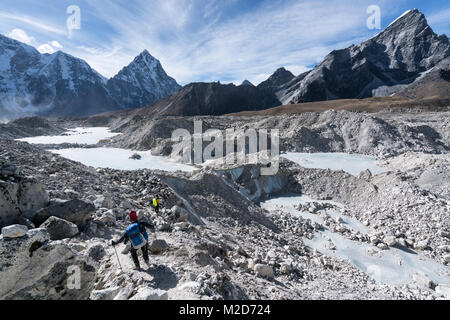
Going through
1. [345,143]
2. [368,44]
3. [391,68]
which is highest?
[368,44]

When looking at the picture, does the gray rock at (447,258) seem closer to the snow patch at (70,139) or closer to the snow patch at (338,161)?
the snow patch at (338,161)

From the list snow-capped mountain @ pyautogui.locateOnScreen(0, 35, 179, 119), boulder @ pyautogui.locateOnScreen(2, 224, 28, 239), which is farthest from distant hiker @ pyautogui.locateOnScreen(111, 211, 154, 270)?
snow-capped mountain @ pyautogui.locateOnScreen(0, 35, 179, 119)

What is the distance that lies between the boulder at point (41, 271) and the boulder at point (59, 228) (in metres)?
1.49

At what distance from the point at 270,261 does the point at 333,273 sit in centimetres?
240

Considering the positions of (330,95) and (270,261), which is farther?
(330,95)

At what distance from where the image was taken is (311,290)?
19.4 feet

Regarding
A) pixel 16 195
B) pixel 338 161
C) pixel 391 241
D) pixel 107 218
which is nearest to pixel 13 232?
pixel 16 195

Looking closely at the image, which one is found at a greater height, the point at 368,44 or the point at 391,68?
the point at 368,44

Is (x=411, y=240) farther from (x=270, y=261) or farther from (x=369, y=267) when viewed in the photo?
(x=270, y=261)

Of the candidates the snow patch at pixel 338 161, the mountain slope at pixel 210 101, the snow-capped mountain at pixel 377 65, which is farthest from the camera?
the snow-capped mountain at pixel 377 65

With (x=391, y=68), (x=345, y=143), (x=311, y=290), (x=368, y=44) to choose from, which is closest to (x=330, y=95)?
(x=391, y=68)

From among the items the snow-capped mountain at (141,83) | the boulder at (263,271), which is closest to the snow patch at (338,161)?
the boulder at (263,271)

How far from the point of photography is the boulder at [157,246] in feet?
15.4

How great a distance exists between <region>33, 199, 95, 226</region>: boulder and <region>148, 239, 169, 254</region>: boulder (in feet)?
6.18
